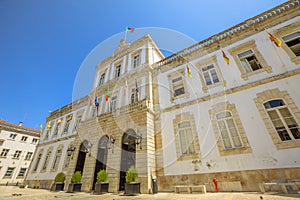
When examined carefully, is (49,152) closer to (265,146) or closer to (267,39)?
(265,146)

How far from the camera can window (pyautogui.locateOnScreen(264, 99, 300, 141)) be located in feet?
19.2

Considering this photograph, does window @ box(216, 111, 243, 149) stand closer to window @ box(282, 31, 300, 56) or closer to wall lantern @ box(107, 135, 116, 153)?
window @ box(282, 31, 300, 56)

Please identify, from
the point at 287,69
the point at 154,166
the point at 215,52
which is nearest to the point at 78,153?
the point at 154,166

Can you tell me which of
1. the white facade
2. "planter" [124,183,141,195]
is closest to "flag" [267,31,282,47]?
"planter" [124,183,141,195]

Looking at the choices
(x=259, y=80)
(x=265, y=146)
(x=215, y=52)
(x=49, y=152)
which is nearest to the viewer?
(x=265, y=146)

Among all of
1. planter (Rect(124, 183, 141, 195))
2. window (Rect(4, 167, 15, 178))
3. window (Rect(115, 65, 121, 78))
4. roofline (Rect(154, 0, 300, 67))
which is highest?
window (Rect(115, 65, 121, 78))

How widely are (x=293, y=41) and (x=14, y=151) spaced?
1572 inches

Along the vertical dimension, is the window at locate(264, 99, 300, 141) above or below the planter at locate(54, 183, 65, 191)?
above

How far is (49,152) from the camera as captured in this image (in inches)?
634

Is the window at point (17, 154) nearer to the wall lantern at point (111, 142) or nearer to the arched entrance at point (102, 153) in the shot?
the arched entrance at point (102, 153)

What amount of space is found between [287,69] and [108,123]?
36.8 feet

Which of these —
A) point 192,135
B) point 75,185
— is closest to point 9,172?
point 75,185

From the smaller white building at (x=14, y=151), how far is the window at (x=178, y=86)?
105 ft

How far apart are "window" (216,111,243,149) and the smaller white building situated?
111ft
